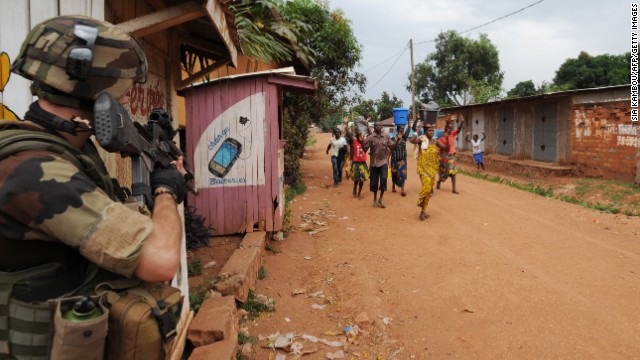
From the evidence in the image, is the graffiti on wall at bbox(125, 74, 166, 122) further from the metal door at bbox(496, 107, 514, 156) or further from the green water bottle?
the metal door at bbox(496, 107, 514, 156)

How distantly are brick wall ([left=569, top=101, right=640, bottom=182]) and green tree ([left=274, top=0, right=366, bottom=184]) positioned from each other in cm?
717

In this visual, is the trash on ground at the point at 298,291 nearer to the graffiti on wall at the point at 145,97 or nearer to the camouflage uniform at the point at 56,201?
the graffiti on wall at the point at 145,97

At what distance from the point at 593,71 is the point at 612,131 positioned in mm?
22160

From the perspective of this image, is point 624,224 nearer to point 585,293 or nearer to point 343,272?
point 585,293

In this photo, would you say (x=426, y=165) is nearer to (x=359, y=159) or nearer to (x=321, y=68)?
(x=359, y=159)

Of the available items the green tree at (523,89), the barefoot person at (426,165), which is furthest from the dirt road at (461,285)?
the green tree at (523,89)

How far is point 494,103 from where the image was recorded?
58.4 feet

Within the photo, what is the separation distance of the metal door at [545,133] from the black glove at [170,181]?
15.1 metres

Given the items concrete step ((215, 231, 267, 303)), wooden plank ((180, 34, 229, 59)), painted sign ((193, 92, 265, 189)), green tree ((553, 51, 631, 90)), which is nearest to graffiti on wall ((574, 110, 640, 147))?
painted sign ((193, 92, 265, 189))

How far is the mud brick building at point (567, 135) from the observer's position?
37.8 ft

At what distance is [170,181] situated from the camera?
5.12ft

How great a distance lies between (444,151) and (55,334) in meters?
10.1

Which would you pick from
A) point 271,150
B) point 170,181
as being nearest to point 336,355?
point 170,181

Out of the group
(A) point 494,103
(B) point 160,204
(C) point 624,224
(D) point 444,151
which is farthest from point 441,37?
(B) point 160,204
